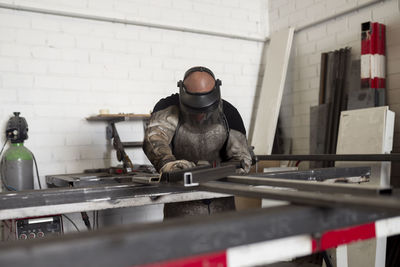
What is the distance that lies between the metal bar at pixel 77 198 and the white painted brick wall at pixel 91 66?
261 centimetres

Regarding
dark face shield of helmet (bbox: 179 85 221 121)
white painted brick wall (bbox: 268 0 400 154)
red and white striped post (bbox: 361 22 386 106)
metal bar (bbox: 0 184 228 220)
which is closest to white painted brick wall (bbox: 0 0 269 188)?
white painted brick wall (bbox: 268 0 400 154)

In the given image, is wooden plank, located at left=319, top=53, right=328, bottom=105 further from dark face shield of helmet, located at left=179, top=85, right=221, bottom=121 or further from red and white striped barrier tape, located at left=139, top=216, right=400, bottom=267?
red and white striped barrier tape, located at left=139, top=216, right=400, bottom=267

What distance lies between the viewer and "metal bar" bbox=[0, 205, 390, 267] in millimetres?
636

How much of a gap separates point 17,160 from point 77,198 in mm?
2242

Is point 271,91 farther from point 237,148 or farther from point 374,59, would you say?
point 237,148

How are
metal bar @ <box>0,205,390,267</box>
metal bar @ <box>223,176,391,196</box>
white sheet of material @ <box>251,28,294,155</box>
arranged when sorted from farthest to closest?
1. white sheet of material @ <box>251,28,294,155</box>
2. metal bar @ <box>223,176,391,196</box>
3. metal bar @ <box>0,205,390,267</box>

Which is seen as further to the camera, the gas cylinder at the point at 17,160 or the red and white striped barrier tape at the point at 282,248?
the gas cylinder at the point at 17,160

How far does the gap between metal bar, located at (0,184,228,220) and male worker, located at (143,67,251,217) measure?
0.48m

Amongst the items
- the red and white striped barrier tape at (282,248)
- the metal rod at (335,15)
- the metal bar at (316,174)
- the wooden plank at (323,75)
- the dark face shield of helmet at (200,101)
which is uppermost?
the metal rod at (335,15)

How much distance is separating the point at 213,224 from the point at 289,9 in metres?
4.80

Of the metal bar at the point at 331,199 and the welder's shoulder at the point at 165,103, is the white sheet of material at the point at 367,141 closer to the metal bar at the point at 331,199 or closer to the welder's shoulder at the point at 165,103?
the welder's shoulder at the point at 165,103

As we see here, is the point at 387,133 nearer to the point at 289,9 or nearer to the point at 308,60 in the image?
the point at 308,60

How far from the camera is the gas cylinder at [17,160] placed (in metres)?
3.45

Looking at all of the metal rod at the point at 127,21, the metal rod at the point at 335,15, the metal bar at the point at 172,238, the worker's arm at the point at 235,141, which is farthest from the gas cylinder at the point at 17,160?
the metal rod at the point at 335,15
